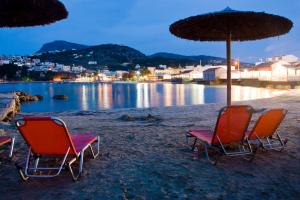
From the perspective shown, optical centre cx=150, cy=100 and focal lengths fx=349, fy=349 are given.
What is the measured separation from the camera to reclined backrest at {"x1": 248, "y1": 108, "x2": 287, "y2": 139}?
16.3 feet

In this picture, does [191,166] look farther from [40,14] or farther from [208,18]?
[40,14]

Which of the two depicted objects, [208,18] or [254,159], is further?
[208,18]

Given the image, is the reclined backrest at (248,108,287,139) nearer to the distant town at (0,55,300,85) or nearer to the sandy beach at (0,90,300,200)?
the sandy beach at (0,90,300,200)

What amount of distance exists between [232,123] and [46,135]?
2383mm

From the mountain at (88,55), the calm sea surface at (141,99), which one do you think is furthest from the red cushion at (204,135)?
the mountain at (88,55)

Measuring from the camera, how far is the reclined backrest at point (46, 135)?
3.86 metres

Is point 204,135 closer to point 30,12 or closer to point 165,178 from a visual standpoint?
point 165,178

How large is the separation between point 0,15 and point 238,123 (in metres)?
4.50

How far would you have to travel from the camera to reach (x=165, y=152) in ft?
18.2

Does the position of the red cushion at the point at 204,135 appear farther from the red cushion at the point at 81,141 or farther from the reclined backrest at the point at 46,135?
the reclined backrest at the point at 46,135

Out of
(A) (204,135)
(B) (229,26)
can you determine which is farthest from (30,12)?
(A) (204,135)

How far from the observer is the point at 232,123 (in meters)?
4.66

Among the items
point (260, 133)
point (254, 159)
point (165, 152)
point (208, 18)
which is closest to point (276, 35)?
point (208, 18)

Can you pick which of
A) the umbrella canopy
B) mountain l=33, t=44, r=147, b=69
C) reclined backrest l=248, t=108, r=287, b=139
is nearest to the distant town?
mountain l=33, t=44, r=147, b=69
